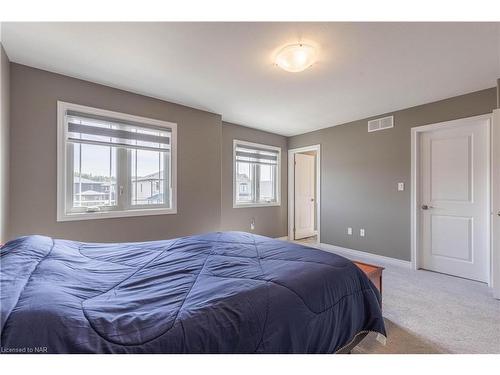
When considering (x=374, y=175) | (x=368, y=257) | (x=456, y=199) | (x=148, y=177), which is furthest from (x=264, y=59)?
(x=368, y=257)

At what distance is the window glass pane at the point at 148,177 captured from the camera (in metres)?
2.97

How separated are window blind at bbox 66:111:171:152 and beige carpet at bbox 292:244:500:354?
3.00m

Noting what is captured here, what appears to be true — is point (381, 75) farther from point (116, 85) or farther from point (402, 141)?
point (116, 85)

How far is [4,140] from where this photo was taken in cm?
201

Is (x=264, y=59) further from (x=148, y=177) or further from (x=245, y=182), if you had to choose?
(x=245, y=182)

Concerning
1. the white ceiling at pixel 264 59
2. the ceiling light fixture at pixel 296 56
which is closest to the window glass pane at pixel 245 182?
the white ceiling at pixel 264 59

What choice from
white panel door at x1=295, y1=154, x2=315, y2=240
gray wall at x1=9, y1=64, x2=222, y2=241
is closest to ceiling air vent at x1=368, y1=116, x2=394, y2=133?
white panel door at x1=295, y1=154, x2=315, y2=240

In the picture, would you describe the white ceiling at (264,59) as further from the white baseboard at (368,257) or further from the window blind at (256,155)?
the white baseboard at (368,257)

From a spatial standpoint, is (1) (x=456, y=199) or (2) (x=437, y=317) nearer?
(2) (x=437, y=317)

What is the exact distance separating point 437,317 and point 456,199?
5.66ft

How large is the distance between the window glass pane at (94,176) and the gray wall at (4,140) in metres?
0.53

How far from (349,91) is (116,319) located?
3059 mm
